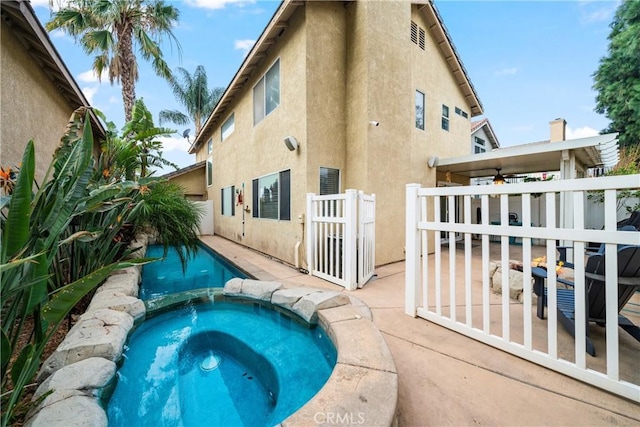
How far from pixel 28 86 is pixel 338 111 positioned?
6139mm

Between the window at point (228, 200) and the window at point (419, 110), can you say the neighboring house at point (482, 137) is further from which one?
the window at point (228, 200)

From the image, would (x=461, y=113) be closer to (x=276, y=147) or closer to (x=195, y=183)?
(x=276, y=147)

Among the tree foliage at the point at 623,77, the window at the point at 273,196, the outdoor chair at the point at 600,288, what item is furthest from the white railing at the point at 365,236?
the tree foliage at the point at 623,77

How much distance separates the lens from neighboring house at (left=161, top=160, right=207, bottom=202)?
16031mm

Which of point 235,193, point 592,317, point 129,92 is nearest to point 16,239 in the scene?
point 592,317

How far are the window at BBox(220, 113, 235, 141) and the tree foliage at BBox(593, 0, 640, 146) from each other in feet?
78.1

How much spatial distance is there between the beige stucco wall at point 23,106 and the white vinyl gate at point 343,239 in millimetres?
4335

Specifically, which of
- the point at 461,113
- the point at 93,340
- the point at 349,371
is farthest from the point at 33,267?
the point at 461,113

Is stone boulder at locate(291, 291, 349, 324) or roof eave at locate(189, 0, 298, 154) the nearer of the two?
stone boulder at locate(291, 291, 349, 324)

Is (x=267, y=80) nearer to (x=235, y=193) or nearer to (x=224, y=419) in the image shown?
(x=235, y=193)

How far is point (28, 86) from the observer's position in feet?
14.6

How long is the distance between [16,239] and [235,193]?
968cm

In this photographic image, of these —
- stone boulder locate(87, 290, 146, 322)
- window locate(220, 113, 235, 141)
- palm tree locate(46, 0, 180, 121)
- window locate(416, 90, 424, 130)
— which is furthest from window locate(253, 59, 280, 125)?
palm tree locate(46, 0, 180, 121)

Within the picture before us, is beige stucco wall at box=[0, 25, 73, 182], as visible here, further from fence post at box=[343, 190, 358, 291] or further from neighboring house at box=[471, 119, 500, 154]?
neighboring house at box=[471, 119, 500, 154]
